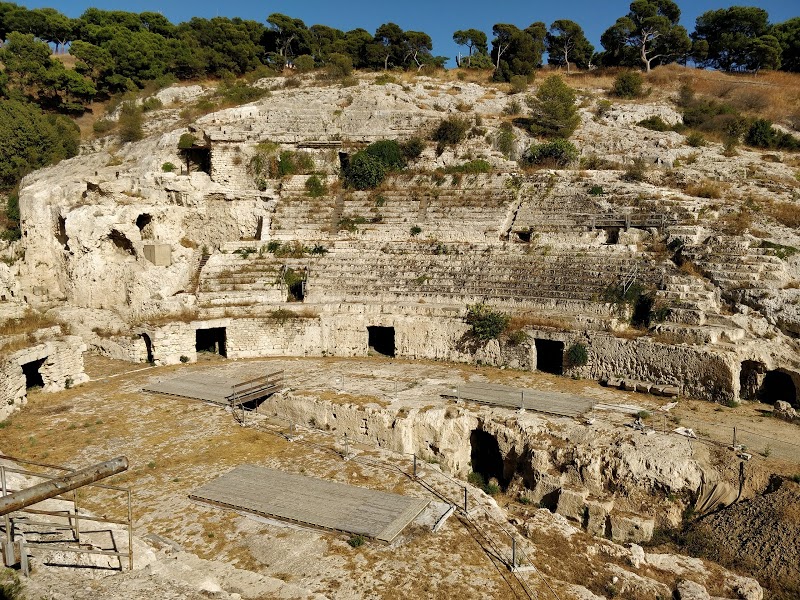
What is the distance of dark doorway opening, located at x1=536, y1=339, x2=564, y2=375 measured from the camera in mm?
16031

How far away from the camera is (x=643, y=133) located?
988 inches

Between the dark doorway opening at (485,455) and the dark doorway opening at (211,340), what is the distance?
31.1 feet

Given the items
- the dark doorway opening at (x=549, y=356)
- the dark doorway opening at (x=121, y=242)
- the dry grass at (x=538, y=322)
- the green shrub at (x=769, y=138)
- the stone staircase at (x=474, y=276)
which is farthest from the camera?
the green shrub at (x=769, y=138)

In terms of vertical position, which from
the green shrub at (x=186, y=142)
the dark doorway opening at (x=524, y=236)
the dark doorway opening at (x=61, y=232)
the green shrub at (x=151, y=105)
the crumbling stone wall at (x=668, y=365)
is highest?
the green shrub at (x=151, y=105)

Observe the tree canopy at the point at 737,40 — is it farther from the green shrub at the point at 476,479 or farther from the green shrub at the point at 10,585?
the green shrub at the point at 10,585

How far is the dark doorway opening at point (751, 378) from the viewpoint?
13125 millimetres

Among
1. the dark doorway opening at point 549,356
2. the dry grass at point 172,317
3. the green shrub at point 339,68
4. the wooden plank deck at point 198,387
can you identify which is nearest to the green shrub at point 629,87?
the green shrub at point 339,68

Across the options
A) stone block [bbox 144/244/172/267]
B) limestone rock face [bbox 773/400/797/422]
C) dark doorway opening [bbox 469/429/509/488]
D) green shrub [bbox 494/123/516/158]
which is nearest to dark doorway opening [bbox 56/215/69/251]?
stone block [bbox 144/244/172/267]

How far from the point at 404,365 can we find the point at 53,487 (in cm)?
1202

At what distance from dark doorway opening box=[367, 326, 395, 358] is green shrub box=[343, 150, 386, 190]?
7.30 metres

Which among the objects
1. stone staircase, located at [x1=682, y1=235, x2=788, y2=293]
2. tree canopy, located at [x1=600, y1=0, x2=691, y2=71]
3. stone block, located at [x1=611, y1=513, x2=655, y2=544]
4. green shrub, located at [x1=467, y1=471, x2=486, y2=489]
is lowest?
green shrub, located at [x1=467, y1=471, x2=486, y2=489]

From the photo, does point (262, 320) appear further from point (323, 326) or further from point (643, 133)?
point (643, 133)

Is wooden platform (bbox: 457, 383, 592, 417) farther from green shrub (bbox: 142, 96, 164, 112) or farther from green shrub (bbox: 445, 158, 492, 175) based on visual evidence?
green shrub (bbox: 142, 96, 164, 112)

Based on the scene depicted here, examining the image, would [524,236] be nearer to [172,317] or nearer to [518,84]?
[172,317]
